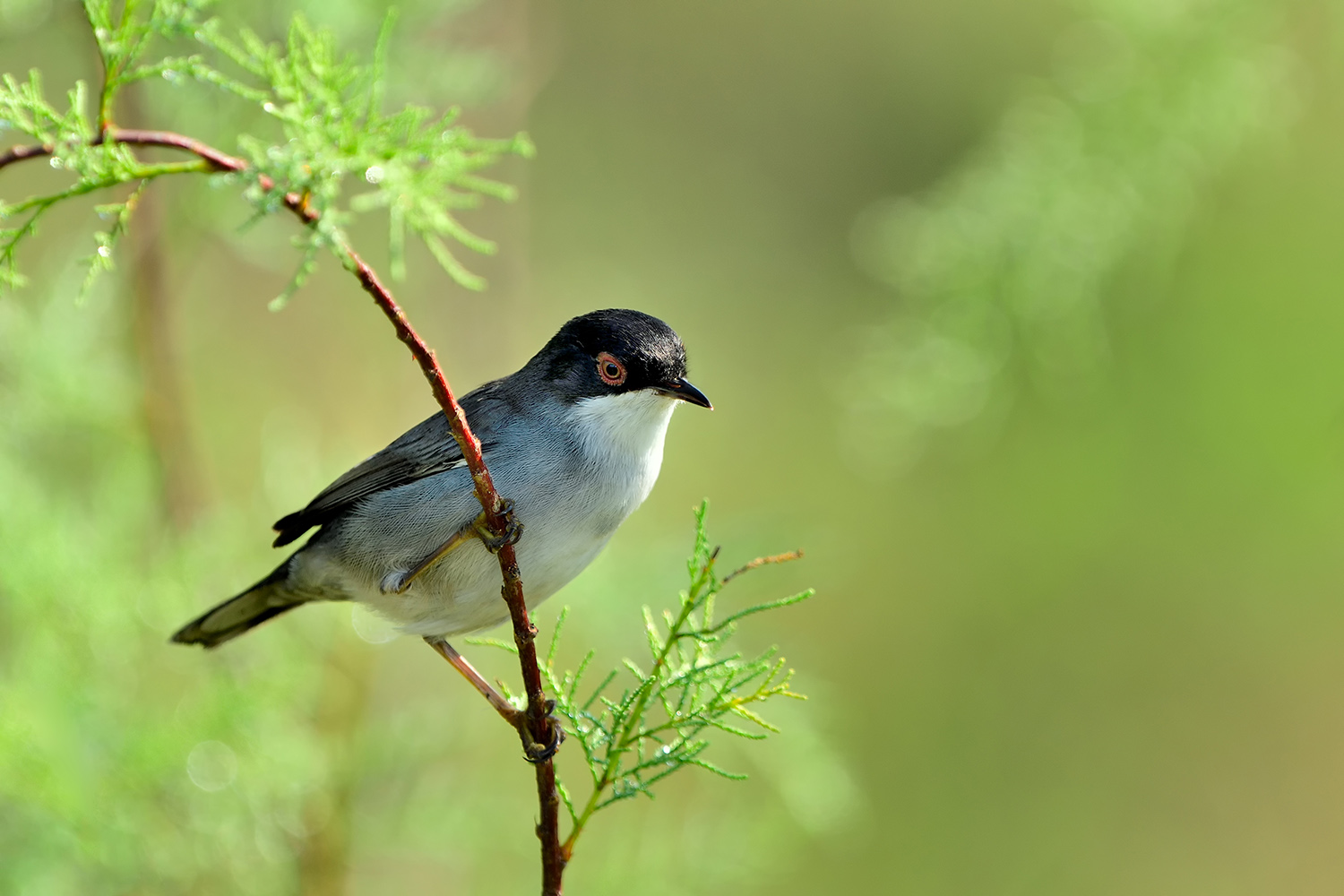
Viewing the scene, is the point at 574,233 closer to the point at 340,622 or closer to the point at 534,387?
the point at 340,622

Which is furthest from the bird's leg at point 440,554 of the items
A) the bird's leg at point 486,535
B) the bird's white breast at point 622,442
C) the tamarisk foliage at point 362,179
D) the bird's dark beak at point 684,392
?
the bird's dark beak at point 684,392

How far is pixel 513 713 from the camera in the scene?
2.71 metres

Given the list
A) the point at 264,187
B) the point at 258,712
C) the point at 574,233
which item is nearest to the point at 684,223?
the point at 574,233

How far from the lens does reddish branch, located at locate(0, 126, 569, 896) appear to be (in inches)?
74.1

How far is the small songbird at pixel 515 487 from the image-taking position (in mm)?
3000

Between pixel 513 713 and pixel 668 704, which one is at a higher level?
pixel 513 713

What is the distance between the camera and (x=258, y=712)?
3.79 meters

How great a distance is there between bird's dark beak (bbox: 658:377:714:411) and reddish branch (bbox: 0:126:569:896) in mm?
669

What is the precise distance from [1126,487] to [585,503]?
13.7ft

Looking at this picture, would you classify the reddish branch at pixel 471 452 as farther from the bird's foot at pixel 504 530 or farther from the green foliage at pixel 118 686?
the green foliage at pixel 118 686

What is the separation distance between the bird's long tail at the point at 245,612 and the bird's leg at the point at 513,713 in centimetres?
56

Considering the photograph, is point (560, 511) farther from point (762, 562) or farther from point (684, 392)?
point (762, 562)

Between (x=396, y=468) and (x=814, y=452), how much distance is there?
4.89 metres

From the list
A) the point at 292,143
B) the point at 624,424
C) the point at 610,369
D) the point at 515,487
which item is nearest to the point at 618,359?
the point at 610,369
